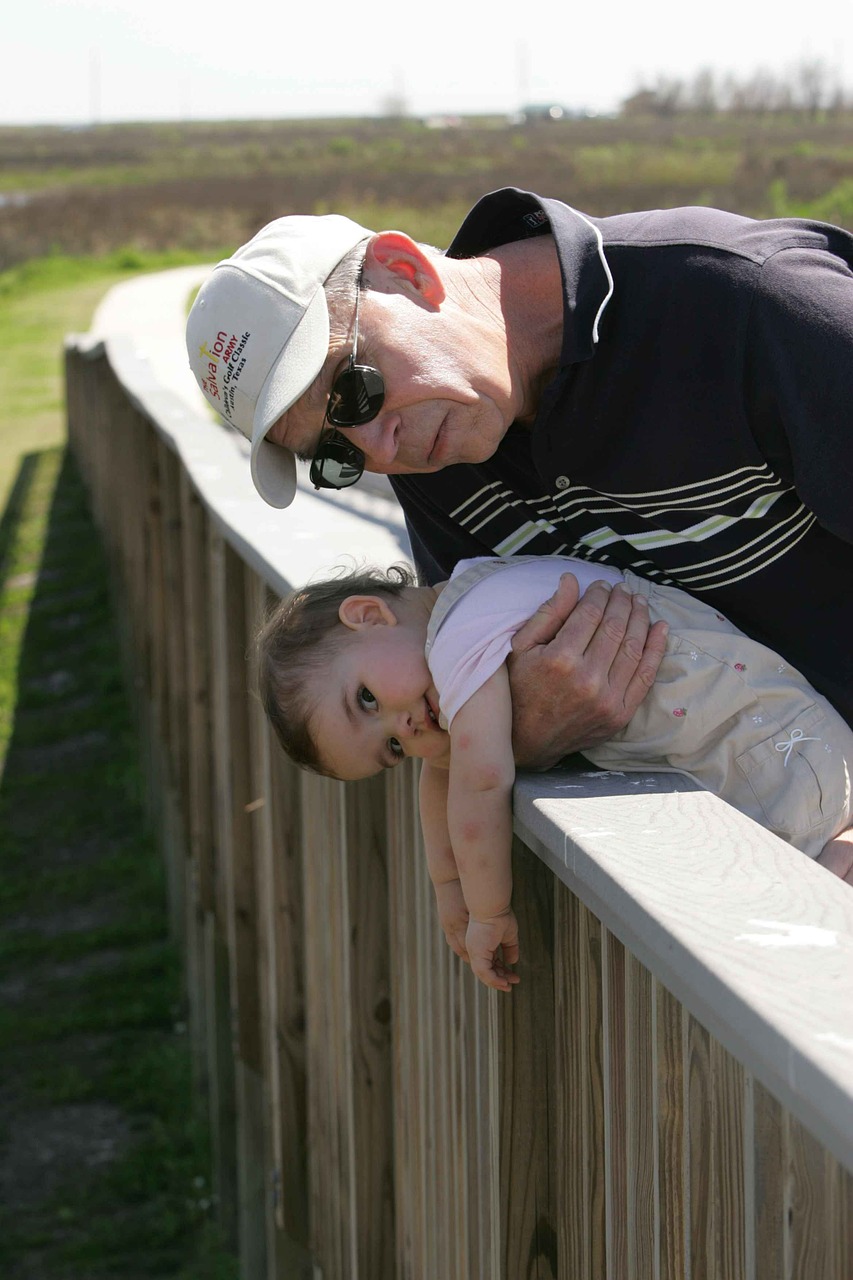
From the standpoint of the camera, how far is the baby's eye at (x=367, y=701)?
2139mm

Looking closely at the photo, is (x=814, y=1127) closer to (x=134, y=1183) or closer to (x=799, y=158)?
(x=134, y=1183)

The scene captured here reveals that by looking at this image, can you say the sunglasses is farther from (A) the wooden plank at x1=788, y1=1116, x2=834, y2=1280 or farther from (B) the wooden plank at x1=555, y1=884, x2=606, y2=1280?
(A) the wooden plank at x1=788, y1=1116, x2=834, y2=1280

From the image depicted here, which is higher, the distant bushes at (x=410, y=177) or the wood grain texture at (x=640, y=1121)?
the distant bushes at (x=410, y=177)

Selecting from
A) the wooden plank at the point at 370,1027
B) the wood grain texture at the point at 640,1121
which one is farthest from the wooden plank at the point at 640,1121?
the wooden plank at the point at 370,1027

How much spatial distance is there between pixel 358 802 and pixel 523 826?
86 centimetres

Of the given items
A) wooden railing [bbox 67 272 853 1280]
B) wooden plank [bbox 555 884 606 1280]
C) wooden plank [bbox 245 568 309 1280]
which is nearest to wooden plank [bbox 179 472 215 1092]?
wooden railing [bbox 67 272 853 1280]

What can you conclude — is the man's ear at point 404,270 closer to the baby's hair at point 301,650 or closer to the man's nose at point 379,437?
the man's nose at point 379,437

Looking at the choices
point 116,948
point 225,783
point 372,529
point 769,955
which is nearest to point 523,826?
point 769,955

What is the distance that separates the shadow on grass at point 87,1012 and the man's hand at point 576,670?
266 centimetres

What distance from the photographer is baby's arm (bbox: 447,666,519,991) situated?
5.62 ft

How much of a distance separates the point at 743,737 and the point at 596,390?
48cm

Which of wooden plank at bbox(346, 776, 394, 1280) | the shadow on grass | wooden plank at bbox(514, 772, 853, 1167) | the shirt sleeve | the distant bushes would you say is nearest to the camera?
wooden plank at bbox(514, 772, 853, 1167)

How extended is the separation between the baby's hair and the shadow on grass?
7.77 ft

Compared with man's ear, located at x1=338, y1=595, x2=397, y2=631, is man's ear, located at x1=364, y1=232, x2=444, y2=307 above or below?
above
